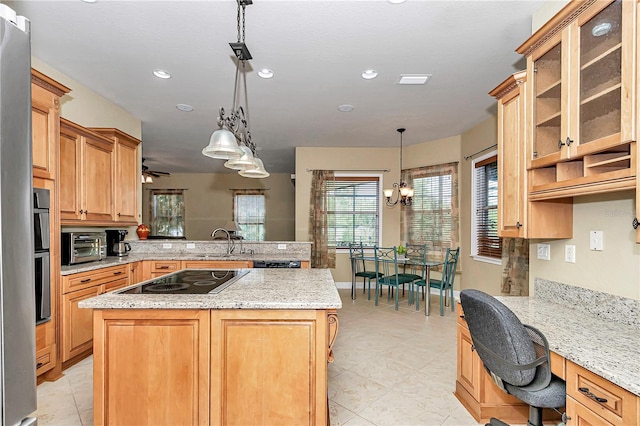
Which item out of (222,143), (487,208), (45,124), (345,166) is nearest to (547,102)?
(222,143)

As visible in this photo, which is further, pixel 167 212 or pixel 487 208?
pixel 167 212

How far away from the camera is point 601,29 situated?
1568 millimetres

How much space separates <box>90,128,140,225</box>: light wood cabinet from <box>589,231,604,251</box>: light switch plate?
4403 millimetres

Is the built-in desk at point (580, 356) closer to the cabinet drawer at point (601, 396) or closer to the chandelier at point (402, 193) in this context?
the cabinet drawer at point (601, 396)

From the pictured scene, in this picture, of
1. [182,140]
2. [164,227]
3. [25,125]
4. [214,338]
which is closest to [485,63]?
[214,338]

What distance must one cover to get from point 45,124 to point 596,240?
3.89m

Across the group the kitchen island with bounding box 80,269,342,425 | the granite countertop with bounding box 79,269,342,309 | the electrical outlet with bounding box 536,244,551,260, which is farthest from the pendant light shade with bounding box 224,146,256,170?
the electrical outlet with bounding box 536,244,551,260

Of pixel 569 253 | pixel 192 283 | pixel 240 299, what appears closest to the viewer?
pixel 240 299

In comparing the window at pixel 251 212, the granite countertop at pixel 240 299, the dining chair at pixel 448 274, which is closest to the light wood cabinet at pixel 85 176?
the granite countertop at pixel 240 299

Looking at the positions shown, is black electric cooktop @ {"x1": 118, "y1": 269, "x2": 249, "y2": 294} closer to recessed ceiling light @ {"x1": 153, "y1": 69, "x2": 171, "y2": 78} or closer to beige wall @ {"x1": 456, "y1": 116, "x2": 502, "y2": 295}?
recessed ceiling light @ {"x1": 153, "y1": 69, "x2": 171, "y2": 78}

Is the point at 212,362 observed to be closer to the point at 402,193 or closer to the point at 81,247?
the point at 81,247

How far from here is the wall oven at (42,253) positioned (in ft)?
8.11

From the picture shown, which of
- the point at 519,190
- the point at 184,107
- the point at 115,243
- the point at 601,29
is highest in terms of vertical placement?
the point at 184,107

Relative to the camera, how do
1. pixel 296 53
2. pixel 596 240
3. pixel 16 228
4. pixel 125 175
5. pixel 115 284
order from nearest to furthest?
pixel 16 228, pixel 596 240, pixel 296 53, pixel 115 284, pixel 125 175
